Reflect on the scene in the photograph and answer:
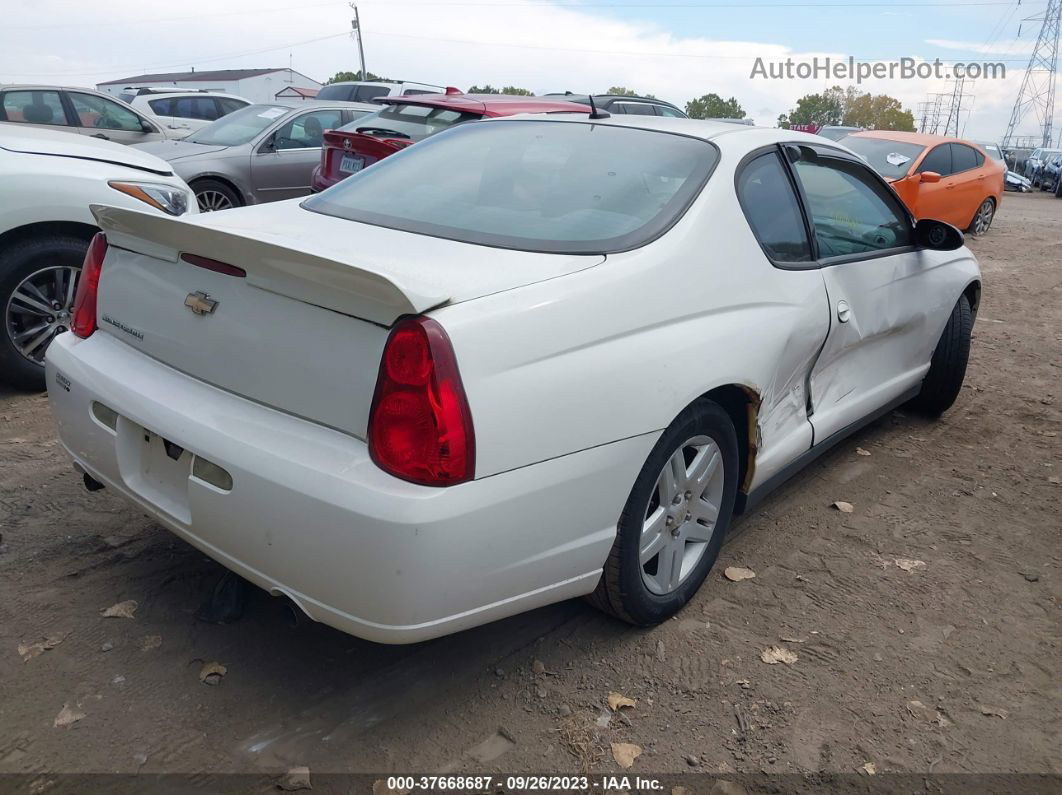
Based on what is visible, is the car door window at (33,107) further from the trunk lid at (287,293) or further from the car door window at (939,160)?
the car door window at (939,160)

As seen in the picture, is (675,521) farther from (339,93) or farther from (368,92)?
(339,93)

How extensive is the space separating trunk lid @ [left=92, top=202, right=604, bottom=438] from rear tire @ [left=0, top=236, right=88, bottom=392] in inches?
83.6

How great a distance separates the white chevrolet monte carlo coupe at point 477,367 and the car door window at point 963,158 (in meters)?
11.3

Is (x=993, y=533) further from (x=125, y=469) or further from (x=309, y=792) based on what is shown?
(x=125, y=469)

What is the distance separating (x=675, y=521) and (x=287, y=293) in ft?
4.56

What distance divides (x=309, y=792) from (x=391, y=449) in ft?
2.89

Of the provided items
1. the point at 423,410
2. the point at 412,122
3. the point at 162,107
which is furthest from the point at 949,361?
the point at 162,107

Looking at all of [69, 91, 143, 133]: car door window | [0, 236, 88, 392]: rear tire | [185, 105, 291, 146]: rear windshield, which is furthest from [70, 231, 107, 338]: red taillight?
[69, 91, 143, 133]: car door window

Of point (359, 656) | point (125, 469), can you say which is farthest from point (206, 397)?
point (359, 656)

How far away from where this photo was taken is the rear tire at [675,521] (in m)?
2.63

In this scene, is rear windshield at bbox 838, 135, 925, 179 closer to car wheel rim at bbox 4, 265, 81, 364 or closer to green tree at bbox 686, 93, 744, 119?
car wheel rim at bbox 4, 265, 81, 364

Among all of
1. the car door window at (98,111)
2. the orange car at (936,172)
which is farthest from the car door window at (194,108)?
the orange car at (936,172)

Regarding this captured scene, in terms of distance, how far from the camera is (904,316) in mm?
4086

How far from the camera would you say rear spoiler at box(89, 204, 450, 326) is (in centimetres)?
208
